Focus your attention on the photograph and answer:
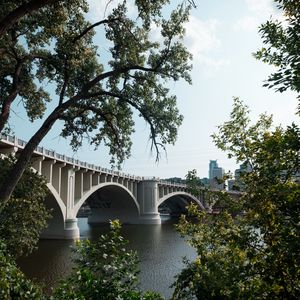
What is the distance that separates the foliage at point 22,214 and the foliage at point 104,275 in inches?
372

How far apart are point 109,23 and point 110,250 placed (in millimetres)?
9260

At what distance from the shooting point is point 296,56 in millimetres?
3846

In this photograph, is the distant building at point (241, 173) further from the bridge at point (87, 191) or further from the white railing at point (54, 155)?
the white railing at point (54, 155)

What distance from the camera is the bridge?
1506 inches

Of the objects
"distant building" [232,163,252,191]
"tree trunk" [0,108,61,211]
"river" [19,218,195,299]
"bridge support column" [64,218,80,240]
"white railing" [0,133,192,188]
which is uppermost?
"white railing" [0,133,192,188]

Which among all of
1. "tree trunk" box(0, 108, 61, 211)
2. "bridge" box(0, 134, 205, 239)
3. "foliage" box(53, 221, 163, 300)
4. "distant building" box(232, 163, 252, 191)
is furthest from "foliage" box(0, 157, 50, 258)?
"distant building" box(232, 163, 252, 191)

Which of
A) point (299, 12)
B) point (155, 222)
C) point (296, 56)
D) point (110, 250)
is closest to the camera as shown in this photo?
point (296, 56)

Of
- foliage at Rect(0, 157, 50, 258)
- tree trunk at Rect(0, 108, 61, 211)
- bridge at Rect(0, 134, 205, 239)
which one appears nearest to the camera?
tree trunk at Rect(0, 108, 61, 211)

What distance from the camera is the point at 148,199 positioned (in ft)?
244

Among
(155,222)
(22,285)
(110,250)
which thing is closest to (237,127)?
(110,250)

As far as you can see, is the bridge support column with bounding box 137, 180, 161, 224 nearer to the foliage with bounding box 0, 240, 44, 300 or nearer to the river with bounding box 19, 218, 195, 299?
the river with bounding box 19, 218, 195, 299

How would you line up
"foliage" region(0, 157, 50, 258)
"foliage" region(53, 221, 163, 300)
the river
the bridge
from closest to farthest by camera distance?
"foliage" region(53, 221, 163, 300) < "foliage" region(0, 157, 50, 258) < the river < the bridge

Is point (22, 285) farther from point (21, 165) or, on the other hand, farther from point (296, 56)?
point (21, 165)

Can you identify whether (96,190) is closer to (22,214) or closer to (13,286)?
(22,214)
